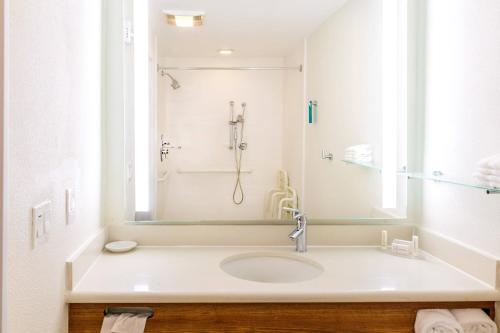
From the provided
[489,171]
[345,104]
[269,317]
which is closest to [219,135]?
[345,104]

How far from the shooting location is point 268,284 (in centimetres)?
143

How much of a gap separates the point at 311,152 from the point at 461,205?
700 millimetres

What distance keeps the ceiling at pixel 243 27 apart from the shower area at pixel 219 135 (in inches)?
2.1

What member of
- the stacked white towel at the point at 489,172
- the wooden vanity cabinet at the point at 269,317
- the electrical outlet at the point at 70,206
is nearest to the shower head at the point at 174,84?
the electrical outlet at the point at 70,206

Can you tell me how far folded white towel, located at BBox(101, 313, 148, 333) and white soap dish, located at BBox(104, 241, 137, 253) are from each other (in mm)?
434

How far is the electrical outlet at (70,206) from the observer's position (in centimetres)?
133

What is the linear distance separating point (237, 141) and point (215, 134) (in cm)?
11

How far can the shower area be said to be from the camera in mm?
1912

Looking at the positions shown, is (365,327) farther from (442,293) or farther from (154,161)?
(154,161)

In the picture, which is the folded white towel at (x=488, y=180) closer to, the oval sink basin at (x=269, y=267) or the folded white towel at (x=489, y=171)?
the folded white towel at (x=489, y=171)

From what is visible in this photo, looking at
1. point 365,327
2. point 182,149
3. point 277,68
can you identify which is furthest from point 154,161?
point 365,327

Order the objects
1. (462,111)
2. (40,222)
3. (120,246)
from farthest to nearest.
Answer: (120,246) → (462,111) → (40,222)

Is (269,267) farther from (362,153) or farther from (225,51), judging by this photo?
(225,51)

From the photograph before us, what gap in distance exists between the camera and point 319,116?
2.00 metres
